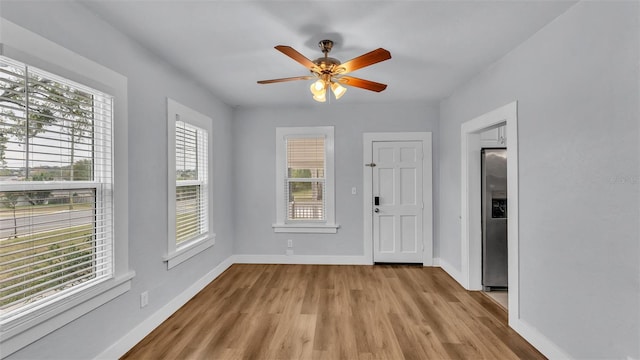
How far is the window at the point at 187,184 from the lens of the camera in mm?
2740

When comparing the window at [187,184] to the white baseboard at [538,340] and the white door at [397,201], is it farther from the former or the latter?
the white baseboard at [538,340]

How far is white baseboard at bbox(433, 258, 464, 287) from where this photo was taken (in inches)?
139

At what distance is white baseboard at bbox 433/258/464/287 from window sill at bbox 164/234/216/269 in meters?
3.20

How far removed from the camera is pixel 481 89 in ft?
9.75

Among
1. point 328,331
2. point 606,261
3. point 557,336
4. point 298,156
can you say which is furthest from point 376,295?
point 298,156

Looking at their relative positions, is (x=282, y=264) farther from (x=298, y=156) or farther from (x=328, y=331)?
(x=328, y=331)

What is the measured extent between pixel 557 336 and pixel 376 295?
5.22 ft

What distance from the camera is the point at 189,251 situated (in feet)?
9.94

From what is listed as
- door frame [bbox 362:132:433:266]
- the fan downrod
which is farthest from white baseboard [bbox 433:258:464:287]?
the fan downrod

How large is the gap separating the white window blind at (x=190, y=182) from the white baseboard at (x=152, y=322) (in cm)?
56

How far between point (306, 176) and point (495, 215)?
101 inches

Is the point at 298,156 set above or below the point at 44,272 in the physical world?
above

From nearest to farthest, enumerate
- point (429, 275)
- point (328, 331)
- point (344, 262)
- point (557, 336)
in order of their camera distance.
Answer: point (557, 336), point (328, 331), point (429, 275), point (344, 262)

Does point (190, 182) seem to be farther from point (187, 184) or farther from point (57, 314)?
point (57, 314)
